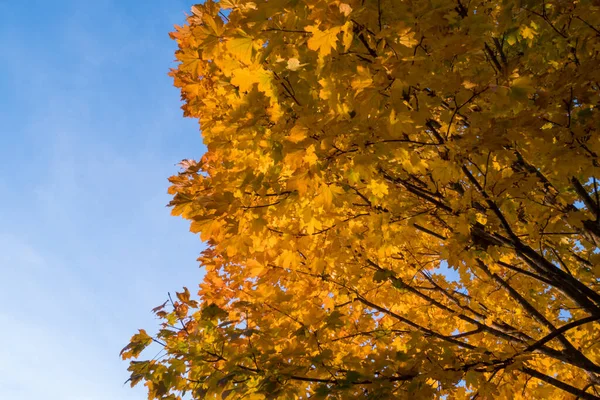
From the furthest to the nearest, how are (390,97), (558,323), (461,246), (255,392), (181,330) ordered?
(558,323) → (181,330) → (461,246) → (255,392) → (390,97)

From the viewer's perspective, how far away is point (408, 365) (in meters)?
2.26

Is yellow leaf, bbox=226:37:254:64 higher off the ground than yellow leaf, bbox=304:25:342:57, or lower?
higher

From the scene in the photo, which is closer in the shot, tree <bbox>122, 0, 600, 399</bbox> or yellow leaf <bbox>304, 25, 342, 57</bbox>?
yellow leaf <bbox>304, 25, 342, 57</bbox>

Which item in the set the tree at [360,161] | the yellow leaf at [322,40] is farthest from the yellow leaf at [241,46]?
the yellow leaf at [322,40]

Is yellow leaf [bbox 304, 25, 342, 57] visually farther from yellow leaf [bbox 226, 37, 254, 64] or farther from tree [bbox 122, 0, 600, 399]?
yellow leaf [bbox 226, 37, 254, 64]

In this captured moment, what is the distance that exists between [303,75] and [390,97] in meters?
0.44

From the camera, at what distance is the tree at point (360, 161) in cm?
169

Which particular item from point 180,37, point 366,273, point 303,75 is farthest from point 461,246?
point 180,37

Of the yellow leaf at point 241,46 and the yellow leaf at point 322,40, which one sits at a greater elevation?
the yellow leaf at point 241,46

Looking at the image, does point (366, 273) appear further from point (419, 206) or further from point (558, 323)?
point (558, 323)

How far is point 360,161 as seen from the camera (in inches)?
72.2

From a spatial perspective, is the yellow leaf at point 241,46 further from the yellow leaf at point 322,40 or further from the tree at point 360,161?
the yellow leaf at point 322,40

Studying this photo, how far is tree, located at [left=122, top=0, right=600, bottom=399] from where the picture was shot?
1691 mm

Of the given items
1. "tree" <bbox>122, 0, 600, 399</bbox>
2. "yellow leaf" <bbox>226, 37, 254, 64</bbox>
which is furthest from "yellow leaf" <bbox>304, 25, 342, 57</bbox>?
"yellow leaf" <bbox>226, 37, 254, 64</bbox>
